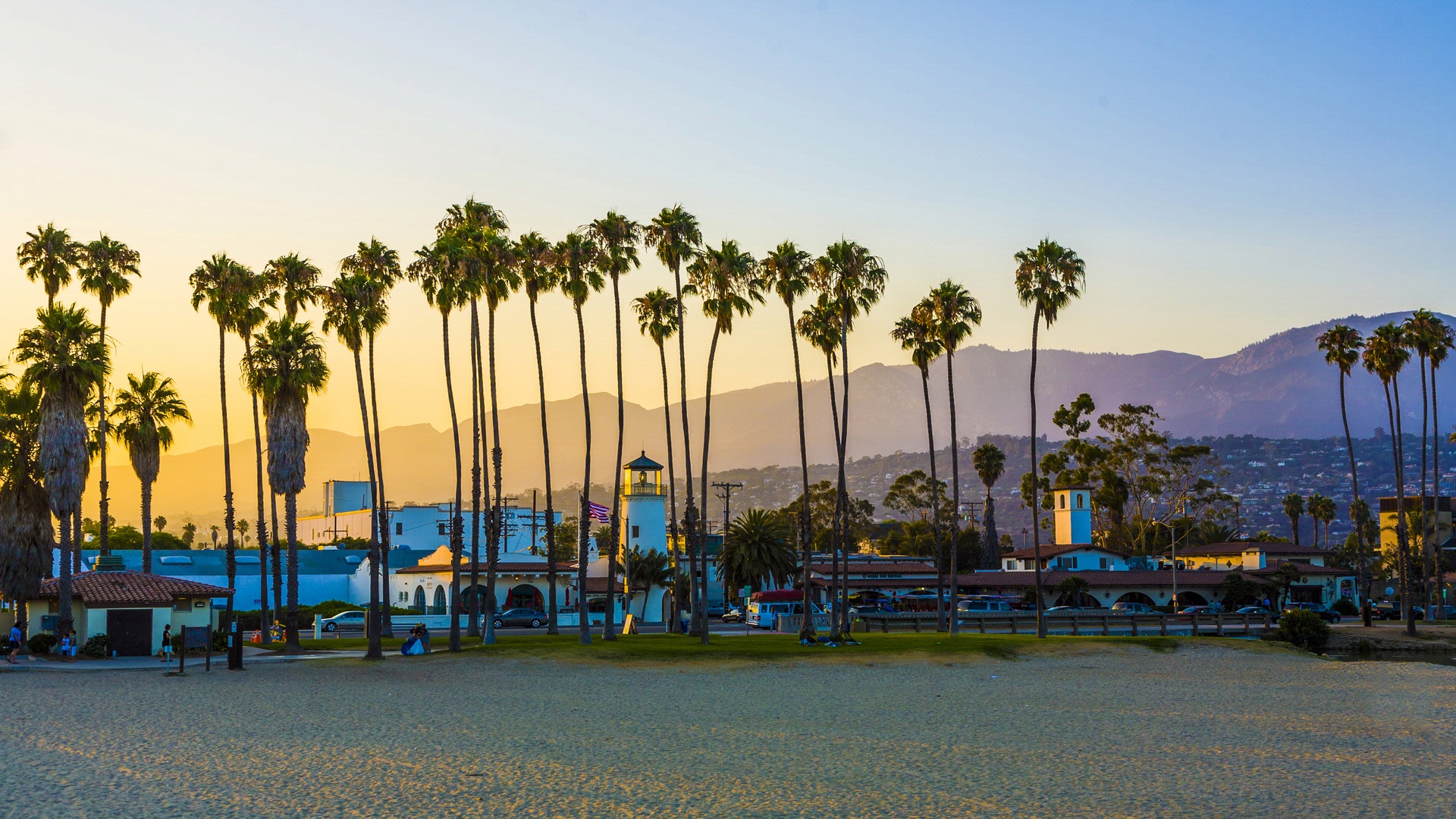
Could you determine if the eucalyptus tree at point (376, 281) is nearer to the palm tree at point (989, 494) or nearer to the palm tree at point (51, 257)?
the palm tree at point (51, 257)

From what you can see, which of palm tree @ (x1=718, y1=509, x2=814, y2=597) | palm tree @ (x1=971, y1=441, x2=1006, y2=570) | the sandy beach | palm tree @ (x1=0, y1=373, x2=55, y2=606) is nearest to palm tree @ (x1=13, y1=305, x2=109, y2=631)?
palm tree @ (x1=0, y1=373, x2=55, y2=606)

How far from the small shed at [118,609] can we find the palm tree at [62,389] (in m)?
1.30

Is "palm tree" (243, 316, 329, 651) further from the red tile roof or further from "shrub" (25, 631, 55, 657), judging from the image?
"shrub" (25, 631, 55, 657)

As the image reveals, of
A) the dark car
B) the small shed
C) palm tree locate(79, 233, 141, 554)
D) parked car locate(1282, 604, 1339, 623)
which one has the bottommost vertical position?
parked car locate(1282, 604, 1339, 623)

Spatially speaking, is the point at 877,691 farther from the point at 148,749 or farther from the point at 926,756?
the point at 148,749

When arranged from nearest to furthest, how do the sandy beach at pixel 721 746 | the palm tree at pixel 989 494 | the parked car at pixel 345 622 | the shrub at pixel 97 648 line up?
the sandy beach at pixel 721 746 → the shrub at pixel 97 648 → the parked car at pixel 345 622 → the palm tree at pixel 989 494

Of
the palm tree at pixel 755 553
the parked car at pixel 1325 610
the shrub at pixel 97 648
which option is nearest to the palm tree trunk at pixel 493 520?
the shrub at pixel 97 648

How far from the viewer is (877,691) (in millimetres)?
33094

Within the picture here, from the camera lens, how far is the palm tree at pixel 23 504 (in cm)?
4494

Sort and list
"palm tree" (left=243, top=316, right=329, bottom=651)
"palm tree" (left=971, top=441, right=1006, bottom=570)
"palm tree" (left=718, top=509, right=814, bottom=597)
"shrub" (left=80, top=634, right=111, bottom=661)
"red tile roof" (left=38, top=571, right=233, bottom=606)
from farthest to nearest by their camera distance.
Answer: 1. "palm tree" (left=971, top=441, right=1006, bottom=570)
2. "palm tree" (left=718, top=509, right=814, bottom=597)
3. "palm tree" (left=243, top=316, right=329, bottom=651)
4. "red tile roof" (left=38, top=571, right=233, bottom=606)
5. "shrub" (left=80, top=634, right=111, bottom=661)

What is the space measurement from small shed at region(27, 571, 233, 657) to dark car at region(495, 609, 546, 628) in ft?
90.0

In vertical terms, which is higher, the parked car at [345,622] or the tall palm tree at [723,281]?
the tall palm tree at [723,281]

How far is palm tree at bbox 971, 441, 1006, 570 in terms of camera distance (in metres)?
121

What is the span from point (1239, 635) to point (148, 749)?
59.6m
